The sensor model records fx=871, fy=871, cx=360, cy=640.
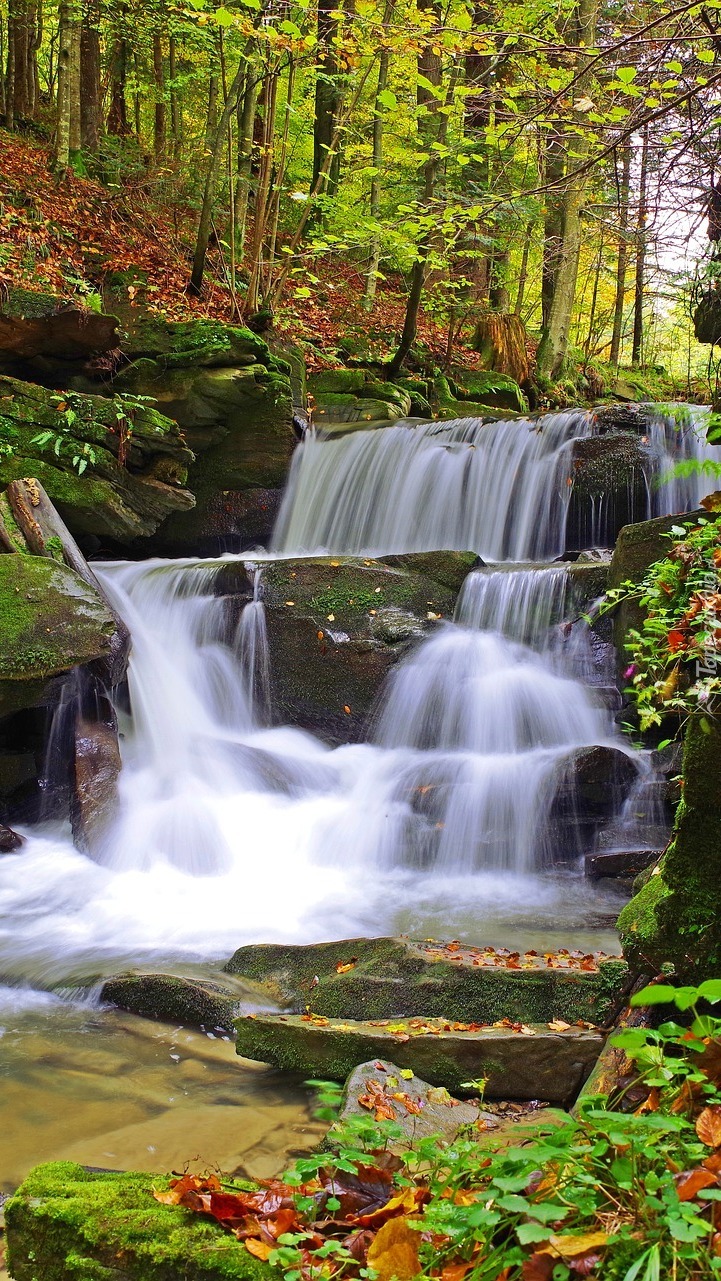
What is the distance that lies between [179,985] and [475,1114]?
1724 millimetres

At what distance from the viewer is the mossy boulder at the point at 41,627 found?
21.5ft

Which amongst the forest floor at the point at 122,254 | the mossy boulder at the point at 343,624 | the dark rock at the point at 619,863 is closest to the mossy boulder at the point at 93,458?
the mossy boulder at the point at 343,624

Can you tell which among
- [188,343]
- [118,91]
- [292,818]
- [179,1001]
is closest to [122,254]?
[188,343]

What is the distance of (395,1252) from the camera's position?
5.79ft

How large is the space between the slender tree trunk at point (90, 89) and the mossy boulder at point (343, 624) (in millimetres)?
11482

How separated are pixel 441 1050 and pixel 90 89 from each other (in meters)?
18.4

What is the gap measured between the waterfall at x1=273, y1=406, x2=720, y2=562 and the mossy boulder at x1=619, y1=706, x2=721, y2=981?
8.11 metres

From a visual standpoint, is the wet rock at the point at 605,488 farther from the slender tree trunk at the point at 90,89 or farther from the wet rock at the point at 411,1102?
the slender tree trunk at the point at 90,89

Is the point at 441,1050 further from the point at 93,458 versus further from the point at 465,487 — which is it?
the point at 465,487

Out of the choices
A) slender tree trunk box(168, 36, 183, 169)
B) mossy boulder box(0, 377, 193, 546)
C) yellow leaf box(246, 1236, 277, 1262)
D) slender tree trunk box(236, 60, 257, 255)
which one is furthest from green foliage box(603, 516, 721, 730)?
slender tree trunk box(168, 36, 183, 169)

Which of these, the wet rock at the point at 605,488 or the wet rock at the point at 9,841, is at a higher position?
the wet rock at the point at 605,488

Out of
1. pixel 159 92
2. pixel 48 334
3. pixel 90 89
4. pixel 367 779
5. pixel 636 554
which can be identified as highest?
pixel 159 92

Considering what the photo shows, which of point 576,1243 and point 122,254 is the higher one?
point 122,254

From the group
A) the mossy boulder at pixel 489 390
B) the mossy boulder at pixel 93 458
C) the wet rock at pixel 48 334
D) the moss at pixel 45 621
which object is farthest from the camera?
the mossy boulder at pixel 489 390
